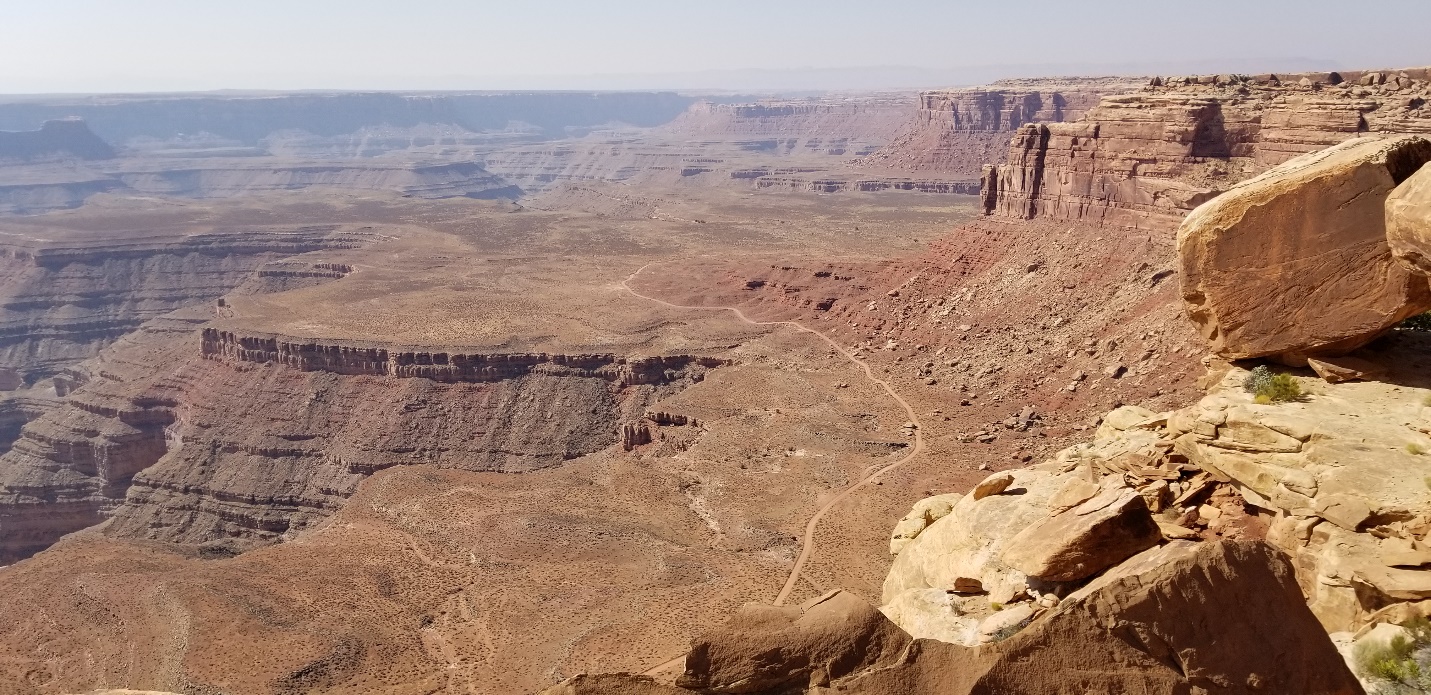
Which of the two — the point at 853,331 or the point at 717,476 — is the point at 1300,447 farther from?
the point at 853,331

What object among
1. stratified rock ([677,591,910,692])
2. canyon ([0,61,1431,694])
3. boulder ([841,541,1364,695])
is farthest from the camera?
canyon ([0,61,1431,694])

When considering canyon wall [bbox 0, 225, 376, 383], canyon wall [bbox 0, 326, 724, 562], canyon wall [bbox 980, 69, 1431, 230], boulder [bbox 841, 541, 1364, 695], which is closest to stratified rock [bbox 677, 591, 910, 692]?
boulder [bbox 841, 541, 1364, 695]

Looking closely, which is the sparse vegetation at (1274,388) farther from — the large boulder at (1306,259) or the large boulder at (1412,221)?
the large boulder at (1412,221)

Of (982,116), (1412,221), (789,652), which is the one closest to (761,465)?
(1412,221)

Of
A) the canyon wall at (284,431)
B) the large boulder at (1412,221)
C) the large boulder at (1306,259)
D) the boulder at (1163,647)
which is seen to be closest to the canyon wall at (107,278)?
the canyon wall at (284,431)

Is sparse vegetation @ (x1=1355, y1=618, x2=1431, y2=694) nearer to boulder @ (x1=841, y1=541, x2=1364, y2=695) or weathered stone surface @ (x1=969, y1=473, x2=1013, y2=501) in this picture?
boulder @ (x1=841, y1=541, x2=1364, y2=695)

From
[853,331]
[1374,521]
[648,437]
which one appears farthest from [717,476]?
[1374,521]

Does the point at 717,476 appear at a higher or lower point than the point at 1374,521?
lower
